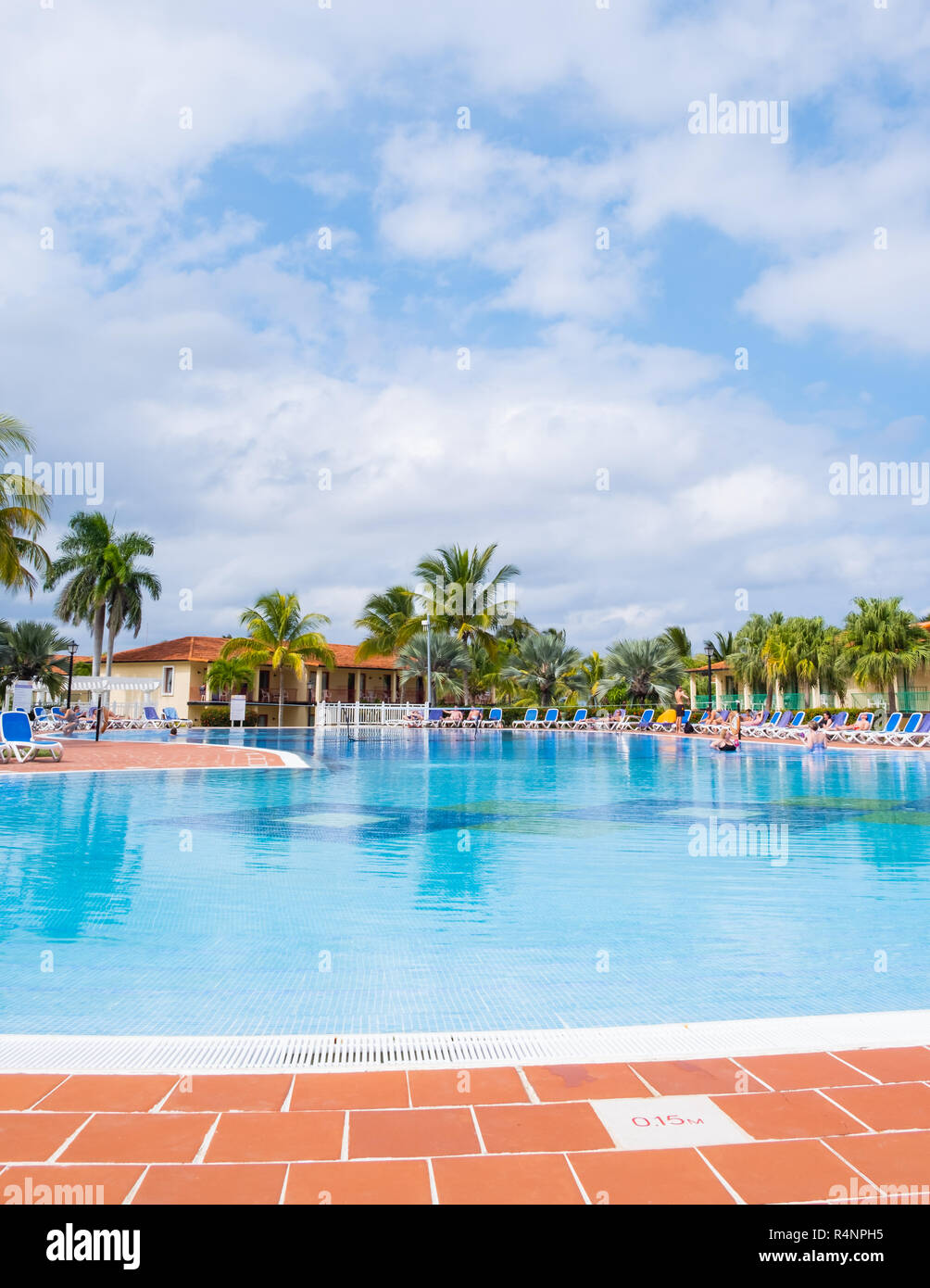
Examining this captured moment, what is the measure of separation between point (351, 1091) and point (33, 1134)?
814 millimetres

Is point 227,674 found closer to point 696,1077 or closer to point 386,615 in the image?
point 386,615

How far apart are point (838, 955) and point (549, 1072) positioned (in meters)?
2.51

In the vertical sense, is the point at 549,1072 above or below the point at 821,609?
below

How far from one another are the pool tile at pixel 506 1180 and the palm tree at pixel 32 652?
146 feet

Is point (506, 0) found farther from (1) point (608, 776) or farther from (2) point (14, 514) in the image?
(2) point (14, 514)

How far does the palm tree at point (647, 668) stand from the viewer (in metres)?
36.1

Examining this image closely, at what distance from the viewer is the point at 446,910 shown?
5.44 m

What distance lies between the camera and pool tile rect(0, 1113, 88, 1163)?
6.63ft

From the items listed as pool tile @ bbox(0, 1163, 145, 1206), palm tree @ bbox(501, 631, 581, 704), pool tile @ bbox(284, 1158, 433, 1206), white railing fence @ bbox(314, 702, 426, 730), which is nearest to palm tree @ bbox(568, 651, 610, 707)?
palm tree @ bbox(501, 631, 581, 704)

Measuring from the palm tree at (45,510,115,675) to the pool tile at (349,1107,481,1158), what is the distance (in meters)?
40.4

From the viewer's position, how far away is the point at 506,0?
417 inches

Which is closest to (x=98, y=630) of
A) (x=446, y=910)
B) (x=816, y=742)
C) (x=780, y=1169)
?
(x=816, y=742)

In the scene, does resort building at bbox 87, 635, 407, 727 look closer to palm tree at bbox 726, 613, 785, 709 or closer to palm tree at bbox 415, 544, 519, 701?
palm tree at bbox 415, 544, 519, 701
